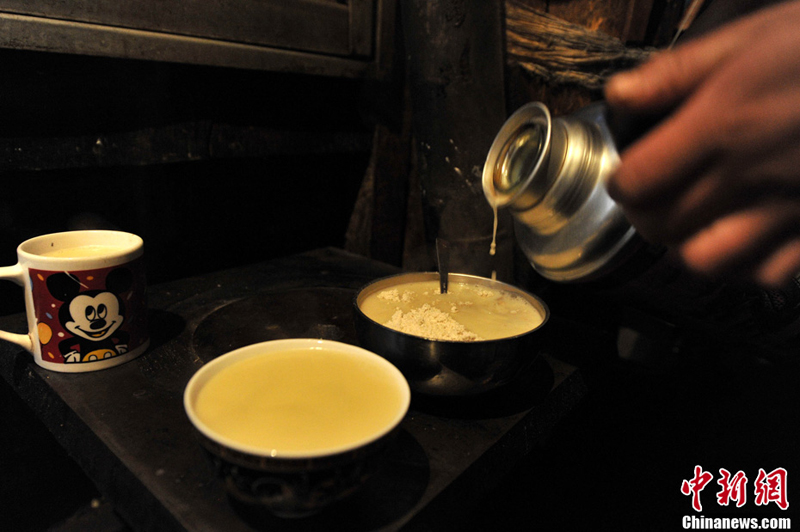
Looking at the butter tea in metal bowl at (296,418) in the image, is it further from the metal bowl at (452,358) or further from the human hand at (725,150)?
→ the human hand at (725,150)

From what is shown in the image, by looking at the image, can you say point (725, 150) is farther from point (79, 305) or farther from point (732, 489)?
point (732, 489)

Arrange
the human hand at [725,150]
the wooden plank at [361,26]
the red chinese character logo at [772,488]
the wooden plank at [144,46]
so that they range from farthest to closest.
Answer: the wooden plank at [361,26], the red chinese character logo at [772,488], the wooden plank at [144,46], the human hand at [725,150]

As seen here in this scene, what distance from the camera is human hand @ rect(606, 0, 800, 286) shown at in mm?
522

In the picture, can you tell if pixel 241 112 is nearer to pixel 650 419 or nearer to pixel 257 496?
pixel 257 496

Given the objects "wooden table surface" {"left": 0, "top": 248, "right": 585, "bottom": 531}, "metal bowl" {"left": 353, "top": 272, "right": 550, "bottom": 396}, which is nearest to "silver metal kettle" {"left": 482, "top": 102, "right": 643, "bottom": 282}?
"metal bowl" {"left": 353, "top": 272, "right": 550, "bottom": 396}

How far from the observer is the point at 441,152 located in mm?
1900

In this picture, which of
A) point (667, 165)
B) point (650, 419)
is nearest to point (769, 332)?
point (650, 419)

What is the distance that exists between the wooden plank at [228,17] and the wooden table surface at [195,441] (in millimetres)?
940

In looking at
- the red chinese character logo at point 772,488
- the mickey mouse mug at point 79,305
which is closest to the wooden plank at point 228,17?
the mickey mouse mug at point 79,305

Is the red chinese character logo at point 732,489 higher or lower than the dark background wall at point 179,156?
lower

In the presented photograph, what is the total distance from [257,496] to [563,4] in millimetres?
2371

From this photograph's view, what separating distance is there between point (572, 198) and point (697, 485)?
4.07 feet

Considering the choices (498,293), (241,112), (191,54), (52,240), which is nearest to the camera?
(52,240)

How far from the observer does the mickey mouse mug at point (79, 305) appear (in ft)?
3.57
